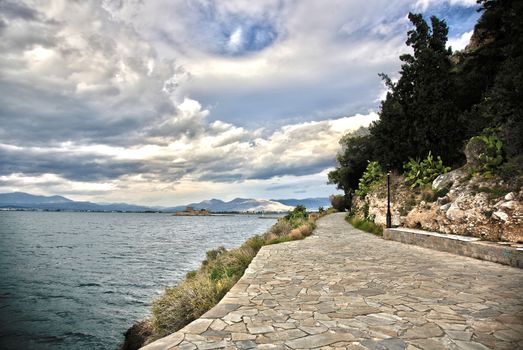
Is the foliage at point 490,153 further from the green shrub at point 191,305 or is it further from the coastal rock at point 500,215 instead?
the green shrub at point 191,305

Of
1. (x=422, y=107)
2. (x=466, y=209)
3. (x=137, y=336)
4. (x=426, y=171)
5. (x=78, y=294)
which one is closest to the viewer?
(x=137, y=336)

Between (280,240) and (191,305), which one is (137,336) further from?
(280,240)

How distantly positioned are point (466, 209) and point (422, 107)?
840 centimetres

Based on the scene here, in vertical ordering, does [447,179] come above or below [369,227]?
above

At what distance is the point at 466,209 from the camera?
11859 mm

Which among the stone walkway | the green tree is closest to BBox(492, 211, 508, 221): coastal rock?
the stone walkway

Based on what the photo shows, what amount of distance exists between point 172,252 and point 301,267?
26.0 meters

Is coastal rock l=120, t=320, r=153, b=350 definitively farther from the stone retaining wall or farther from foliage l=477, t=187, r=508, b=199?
foliage l=477, t=187, r=508, b=199

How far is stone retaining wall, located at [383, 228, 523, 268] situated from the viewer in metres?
8.59

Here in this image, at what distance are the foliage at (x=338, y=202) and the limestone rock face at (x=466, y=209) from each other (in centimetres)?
Answer: 3940

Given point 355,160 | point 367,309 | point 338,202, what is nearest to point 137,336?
point 367,309

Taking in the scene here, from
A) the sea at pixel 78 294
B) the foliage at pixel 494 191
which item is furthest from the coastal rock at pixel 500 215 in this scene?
the sea at pixel 78 294

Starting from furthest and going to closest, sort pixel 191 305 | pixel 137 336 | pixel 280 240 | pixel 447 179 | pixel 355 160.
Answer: pixel 355 160, pixel 280 240, pixel 447 179, pixel 137 336, pixel 191 305

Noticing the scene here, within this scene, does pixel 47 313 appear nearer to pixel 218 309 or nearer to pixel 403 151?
pixel 218 309
